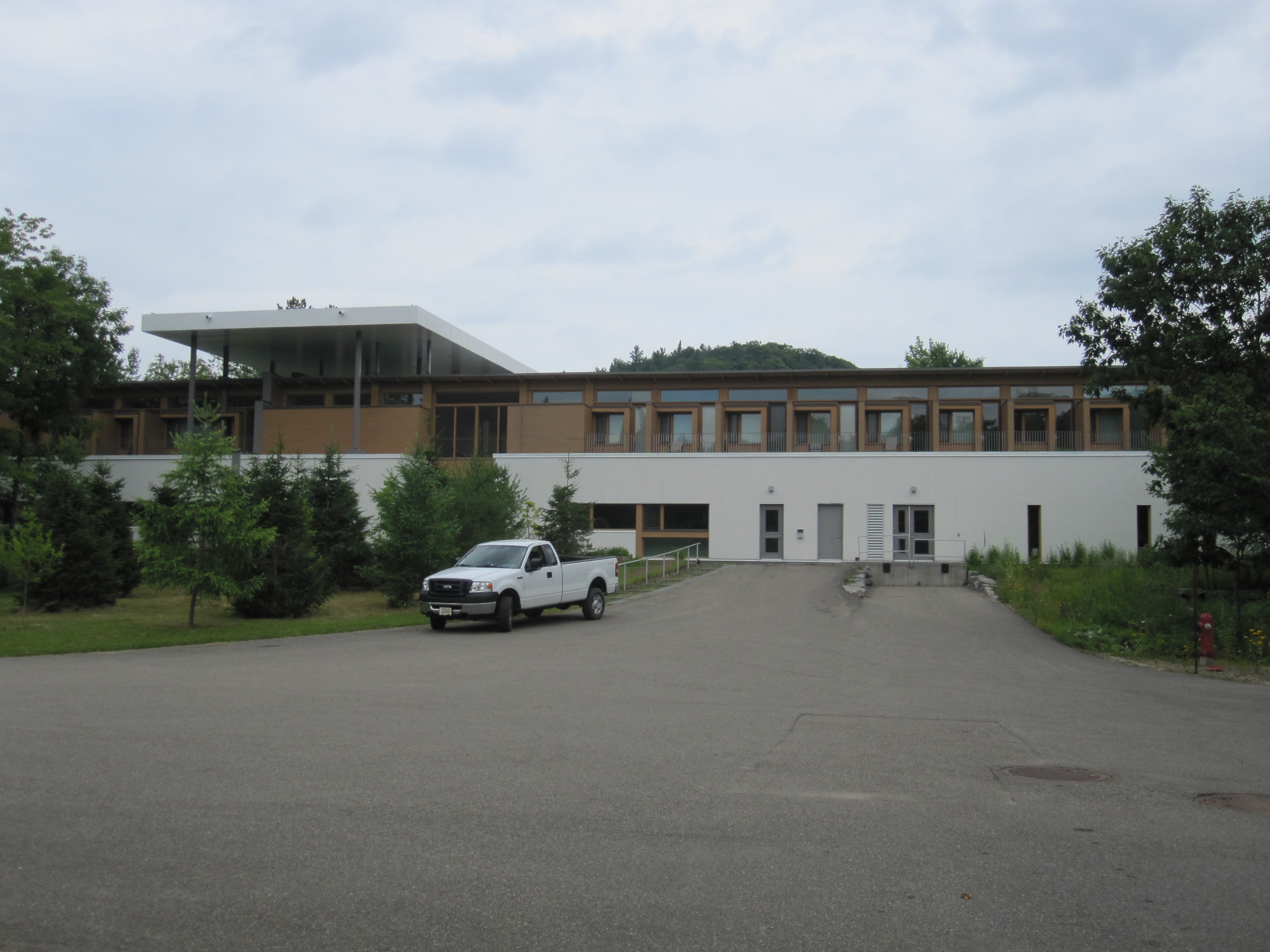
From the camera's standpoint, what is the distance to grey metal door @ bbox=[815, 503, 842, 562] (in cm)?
4078

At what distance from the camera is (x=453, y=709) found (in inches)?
399

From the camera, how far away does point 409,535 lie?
24562 mm

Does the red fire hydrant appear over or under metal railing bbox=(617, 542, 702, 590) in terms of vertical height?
under

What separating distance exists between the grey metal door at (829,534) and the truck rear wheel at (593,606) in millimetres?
20579

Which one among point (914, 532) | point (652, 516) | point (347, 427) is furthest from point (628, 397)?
point (914, 532)

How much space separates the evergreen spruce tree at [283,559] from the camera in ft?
72.4

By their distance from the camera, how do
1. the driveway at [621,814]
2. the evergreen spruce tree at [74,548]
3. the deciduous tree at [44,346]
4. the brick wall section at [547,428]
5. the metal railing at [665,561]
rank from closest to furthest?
the driveway at [621,814] < the evergreen spruce tree at [74,548] < the metal railing at [665,561] < the deciduous tree at [44,346] < the brick wall section at [547,428]

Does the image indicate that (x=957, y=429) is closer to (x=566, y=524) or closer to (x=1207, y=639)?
(x=566, y=524)

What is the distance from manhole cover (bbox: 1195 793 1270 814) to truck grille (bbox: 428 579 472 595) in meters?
14.1

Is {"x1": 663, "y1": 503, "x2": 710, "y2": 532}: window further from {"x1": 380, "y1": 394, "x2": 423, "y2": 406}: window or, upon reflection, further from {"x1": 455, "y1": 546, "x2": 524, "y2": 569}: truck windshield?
{"x1": 455, "y1": 546, "x2": 524, "y2": 569}: truck windshield

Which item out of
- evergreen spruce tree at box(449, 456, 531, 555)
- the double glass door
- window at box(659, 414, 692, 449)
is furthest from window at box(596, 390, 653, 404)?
evergreen spruce tree at box(449, 456, 531, 555)

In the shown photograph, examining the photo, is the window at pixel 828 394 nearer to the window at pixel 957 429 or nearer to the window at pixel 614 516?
the window at pixel 957 429

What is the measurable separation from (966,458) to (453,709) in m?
33.8

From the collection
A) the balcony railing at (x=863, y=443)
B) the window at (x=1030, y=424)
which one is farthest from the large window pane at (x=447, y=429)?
the window at (x=1030, y=424)
